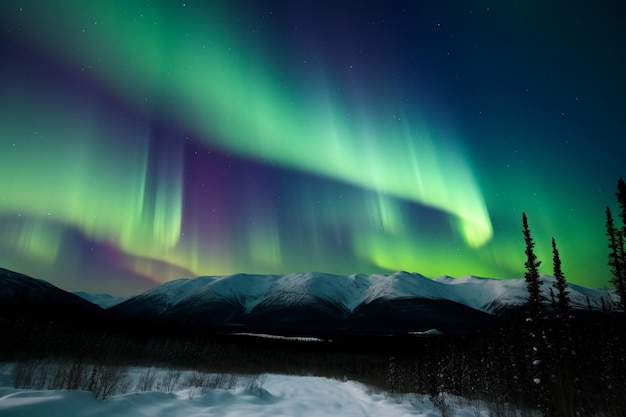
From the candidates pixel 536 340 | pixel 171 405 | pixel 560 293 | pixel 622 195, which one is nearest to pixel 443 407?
pixel 536 340

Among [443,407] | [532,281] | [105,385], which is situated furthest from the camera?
[532,281]

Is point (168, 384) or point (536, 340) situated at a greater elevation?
point (536, 340)

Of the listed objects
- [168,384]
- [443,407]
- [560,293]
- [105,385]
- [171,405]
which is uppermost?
[560,293]

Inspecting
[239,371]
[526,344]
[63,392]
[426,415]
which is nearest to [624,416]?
[426,415]

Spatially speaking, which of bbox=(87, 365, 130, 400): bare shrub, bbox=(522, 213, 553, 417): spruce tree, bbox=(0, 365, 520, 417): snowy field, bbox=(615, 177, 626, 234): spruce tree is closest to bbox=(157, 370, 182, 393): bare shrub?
bbox=(0, 365, 520, 417): snowy field

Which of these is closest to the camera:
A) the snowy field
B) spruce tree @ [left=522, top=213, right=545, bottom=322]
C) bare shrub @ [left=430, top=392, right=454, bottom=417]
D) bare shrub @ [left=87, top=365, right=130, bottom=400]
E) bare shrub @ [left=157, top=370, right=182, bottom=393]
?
the snowy field

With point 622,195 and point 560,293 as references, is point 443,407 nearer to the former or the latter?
point 560,293

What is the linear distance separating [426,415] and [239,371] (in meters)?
19.9

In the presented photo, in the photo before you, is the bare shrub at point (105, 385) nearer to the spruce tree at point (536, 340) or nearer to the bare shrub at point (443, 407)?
the bare shrub at point (443, 407)

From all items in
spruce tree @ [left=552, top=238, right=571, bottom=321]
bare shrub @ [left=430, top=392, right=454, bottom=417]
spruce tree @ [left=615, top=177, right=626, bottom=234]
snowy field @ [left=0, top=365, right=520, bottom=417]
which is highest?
spruce tree @ [left=615, top=177, right=626, bottom=234]

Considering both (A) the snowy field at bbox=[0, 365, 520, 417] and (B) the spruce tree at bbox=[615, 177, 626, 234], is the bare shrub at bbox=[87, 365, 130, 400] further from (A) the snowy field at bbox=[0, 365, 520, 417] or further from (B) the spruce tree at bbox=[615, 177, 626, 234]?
(B) the spruce tree at bbox=[615, 177, 626, 234]

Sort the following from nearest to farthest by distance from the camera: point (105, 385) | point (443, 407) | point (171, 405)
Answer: point (105, 385), point (171, 405), point (443, 407)

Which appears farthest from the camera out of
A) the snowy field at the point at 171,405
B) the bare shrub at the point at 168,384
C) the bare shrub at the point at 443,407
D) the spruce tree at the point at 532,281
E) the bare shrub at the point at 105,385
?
the spruce tree at the point at 532,281

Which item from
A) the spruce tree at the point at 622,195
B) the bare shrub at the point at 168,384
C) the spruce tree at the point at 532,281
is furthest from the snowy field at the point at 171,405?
the spruce tree at the point at 622,195
